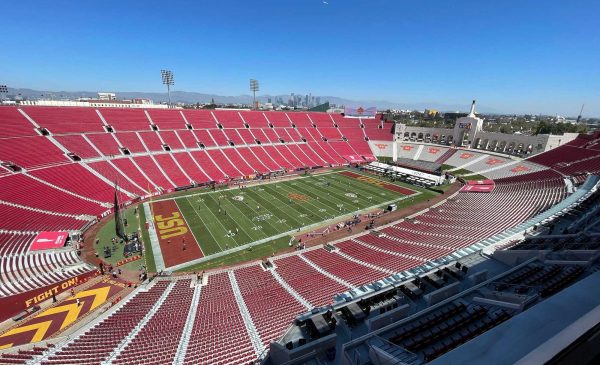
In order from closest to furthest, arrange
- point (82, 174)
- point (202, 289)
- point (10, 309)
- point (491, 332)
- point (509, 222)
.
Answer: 1. point (491, 332)
2. point (10, 309)
3. point (202, 289)
4. point (509, 222)
5. point (82, 174)

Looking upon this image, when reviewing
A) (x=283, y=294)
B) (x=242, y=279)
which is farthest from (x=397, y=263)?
(x=242, y=279)

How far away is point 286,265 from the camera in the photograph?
26.7 m

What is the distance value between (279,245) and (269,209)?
34.3 ft

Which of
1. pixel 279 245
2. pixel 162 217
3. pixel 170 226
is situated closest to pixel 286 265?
pixel 279 245

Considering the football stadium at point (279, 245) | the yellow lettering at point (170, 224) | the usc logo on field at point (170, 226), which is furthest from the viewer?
the yellow lettering at point (170, 224)

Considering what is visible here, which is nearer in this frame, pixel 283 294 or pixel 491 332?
pixel 491 332

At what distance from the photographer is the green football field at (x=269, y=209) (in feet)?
102

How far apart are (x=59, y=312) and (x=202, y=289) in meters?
9.34

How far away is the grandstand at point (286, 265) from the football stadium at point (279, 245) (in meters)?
0.11

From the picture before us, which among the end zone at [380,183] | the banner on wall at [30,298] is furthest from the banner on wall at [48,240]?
the end zone at [380,183]

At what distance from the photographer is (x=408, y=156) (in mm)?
75188

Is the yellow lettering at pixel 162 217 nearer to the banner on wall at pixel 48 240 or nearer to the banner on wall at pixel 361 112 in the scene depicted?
the banner on wall at pixel 48 240

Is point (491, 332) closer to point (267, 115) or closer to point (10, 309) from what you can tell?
point (10, 309)

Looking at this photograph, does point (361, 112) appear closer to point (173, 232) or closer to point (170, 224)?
point (170, 224)
